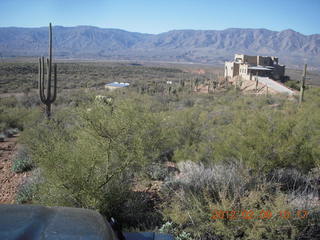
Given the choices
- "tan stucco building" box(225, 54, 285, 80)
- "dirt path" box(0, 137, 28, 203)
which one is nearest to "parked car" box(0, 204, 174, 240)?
"dirt path" box(0, 137, 28, 203)

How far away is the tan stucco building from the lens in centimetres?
4675

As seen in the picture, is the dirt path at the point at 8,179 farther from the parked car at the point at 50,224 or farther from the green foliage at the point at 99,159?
the parked car at the point at 50,224

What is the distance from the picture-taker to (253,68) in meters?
46.6

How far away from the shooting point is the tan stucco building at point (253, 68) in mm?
46750

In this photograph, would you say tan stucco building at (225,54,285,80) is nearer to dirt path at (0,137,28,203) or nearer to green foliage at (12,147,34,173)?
dirt path at (0,137,28,203)

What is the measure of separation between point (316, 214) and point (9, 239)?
4857 mm

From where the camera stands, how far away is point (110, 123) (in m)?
6.84

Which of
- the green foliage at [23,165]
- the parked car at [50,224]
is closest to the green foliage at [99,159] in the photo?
the parked car at [50,224]

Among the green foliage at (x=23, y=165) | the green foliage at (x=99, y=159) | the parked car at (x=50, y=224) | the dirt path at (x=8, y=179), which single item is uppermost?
the parked car at (x=50, y=224)

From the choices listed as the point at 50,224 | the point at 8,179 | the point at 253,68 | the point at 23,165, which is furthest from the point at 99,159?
the point at 253,68

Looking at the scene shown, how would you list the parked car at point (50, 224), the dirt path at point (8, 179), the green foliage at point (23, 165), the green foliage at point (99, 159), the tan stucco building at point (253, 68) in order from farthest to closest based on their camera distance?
the tan stucco building at point (253, 68), the green foliage at point (23, 165), the dirt path at point (8, 179), the green foliage at point (99, 159), the parked car at point (50, 224)

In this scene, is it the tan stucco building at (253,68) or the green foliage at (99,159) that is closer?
the green foliage at (99,159)

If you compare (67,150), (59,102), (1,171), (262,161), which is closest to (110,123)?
(67,150)

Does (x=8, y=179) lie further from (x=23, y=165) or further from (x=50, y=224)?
(x=50, y=224)
